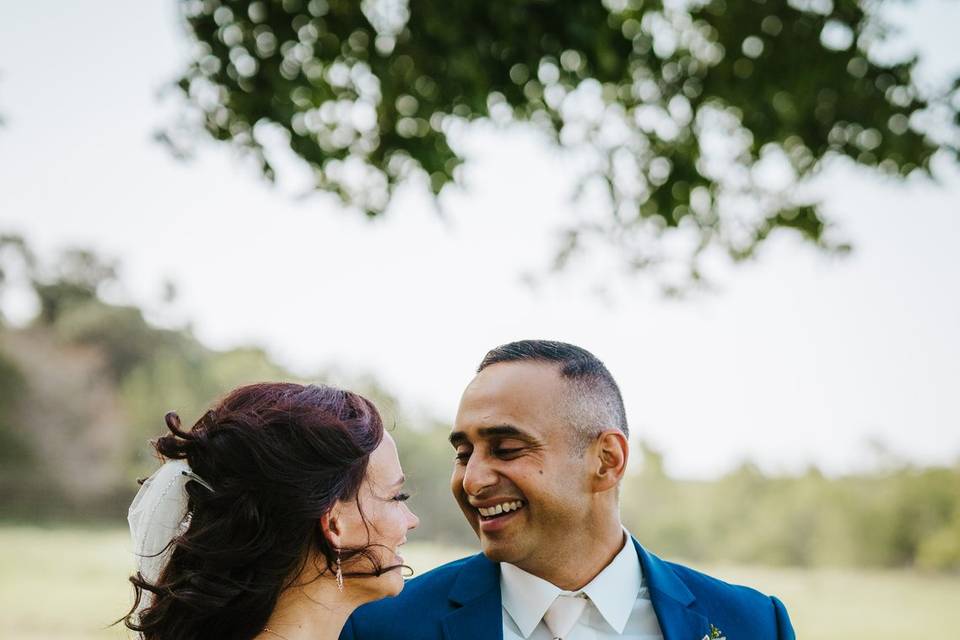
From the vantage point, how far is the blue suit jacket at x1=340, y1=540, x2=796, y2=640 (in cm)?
323

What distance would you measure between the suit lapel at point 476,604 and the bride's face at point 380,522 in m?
A: 0.39

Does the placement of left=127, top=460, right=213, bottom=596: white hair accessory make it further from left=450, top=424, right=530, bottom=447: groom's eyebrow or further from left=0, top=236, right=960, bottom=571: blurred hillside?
left=0, top=236, right=960, bottom=571: blurred hillside

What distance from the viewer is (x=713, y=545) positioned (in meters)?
15.9

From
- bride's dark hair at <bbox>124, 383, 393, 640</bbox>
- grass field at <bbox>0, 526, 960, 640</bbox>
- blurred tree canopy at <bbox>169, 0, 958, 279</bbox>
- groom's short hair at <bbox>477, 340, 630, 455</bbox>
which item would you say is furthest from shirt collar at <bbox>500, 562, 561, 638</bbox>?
grass field at <bbox>0, 526, 960, 640</bbox>

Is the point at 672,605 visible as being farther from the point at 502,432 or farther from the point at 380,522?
the point at 380,522

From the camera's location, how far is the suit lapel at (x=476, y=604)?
320 cm

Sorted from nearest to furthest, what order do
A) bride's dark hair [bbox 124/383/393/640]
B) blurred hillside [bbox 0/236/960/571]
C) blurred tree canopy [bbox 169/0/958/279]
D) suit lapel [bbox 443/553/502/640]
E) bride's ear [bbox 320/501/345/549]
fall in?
1. bride's dark hair [bbox 124/383/393/640]
2. bride's ear [bbox 320/501/345/549]
3. suit lapel [bbox 443/553/502/640]
4. blurred tree canopy [bbox 169/0/958/279]
5. blurred hillside [bbox 0/236/960/571]

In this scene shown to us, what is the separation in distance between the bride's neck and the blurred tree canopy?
337cm

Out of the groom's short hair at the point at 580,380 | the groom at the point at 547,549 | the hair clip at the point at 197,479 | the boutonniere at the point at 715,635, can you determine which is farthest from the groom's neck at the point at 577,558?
the hair clip at the point at 197,479

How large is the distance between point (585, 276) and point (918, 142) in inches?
100.0

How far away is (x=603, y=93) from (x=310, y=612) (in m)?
5.29

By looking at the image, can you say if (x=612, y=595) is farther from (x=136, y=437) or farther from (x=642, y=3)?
(x=136, y=437)

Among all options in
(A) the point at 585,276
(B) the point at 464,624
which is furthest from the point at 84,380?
(B) the point at 464,624

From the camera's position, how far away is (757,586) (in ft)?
49.1
